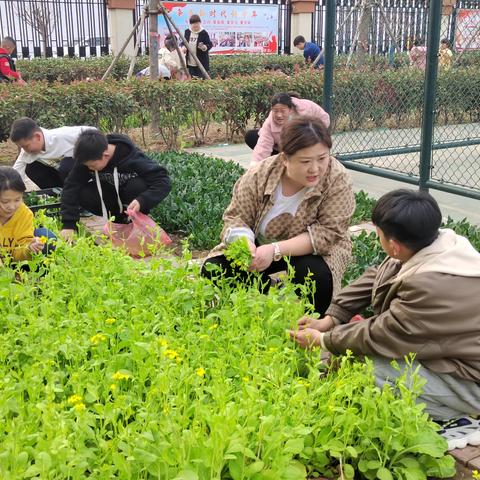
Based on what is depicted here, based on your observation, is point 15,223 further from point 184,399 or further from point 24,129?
point 184,399

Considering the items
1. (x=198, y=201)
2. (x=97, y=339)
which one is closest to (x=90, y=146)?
(x=198, y=201)

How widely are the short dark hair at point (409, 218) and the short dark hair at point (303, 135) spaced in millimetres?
743

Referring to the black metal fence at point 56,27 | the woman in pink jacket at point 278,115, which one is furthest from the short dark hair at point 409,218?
the black metal fence at point 56,27

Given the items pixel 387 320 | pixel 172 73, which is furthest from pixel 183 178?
pixel 172 73

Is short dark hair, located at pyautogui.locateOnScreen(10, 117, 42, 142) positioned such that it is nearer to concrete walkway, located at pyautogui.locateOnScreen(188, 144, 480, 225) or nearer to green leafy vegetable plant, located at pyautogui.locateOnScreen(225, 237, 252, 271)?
green leafy vegetable plant, located at pyautogui.locateOnScreen(225, 237, 252, 271)

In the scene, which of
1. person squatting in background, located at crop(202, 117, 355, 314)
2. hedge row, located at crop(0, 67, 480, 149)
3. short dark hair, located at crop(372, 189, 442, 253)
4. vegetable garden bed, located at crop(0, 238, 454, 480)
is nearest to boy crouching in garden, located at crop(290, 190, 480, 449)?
short dark hair, located at crop(372, 189, 442, 253)

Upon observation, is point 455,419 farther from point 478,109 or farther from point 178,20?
point 178,20

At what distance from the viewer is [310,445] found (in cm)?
241

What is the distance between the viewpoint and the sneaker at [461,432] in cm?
265

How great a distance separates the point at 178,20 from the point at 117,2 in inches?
111

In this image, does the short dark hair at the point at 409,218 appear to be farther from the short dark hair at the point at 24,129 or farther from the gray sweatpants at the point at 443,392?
the short dark hair at the point at 24,129

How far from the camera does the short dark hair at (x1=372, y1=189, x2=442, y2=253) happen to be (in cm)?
268

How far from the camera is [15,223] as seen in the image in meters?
4.14

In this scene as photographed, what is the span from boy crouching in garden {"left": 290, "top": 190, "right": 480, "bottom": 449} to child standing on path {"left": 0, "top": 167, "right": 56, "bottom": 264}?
80.6 inches
